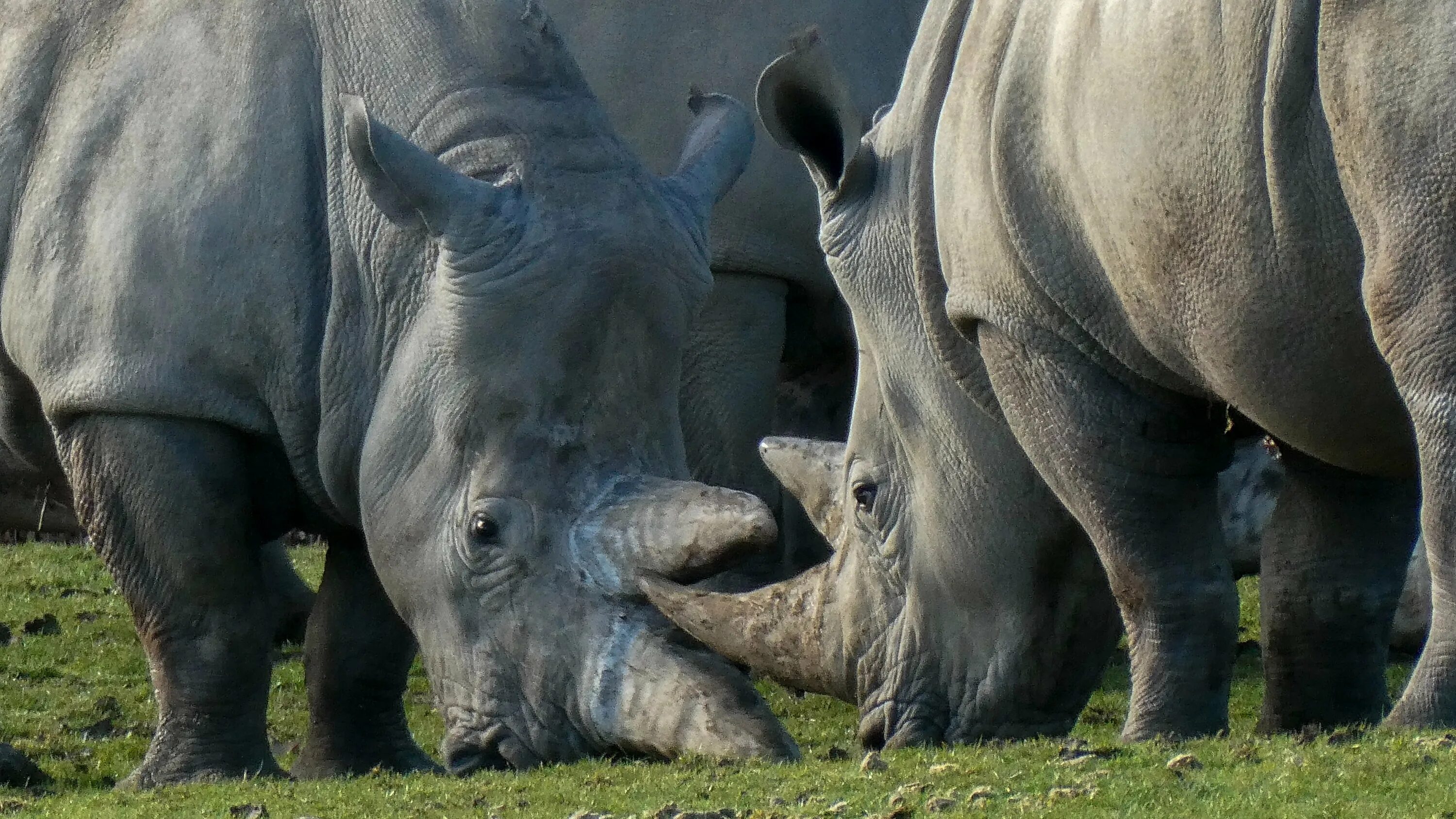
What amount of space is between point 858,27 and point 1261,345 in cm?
456

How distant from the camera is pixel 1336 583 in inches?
272

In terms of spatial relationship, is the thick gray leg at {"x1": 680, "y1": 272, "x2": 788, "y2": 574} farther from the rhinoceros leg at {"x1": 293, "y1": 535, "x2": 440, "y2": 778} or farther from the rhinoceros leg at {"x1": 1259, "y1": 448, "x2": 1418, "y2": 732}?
the rhinoceros leg at {"x1": 1259, "y1": 448, "x2": 1418, "y2": 732}

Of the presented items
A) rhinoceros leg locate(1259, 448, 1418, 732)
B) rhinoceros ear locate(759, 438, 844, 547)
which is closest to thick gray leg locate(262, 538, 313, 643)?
rhinoceros ear locate(759, 438, 844, 547)

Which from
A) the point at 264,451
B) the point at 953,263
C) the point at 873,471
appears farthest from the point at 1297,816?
the point at 264,451

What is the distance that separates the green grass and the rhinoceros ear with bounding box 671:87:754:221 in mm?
1697

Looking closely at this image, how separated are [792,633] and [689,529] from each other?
2.85 feet

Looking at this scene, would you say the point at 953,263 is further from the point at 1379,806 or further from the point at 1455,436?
the point at 1379,806

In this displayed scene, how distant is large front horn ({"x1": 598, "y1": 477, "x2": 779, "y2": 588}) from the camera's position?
676cm

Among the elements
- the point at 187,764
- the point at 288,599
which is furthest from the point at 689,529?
the point at 288,599

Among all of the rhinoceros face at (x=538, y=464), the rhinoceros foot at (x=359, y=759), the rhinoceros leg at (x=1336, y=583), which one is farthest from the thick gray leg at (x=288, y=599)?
the rhinoceros leg at (x=1336, y=583)

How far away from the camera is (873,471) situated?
7.33m

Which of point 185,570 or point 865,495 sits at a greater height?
point 865,495

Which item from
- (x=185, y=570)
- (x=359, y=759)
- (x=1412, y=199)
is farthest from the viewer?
(x=359, y=759)

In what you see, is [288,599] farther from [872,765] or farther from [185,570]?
[872,765]
